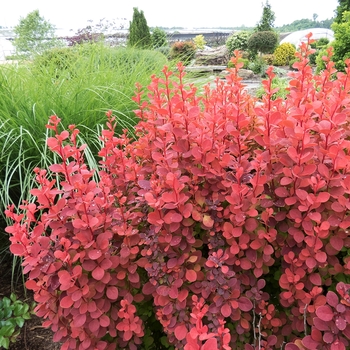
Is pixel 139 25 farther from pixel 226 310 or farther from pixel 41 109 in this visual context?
pixel 226 310

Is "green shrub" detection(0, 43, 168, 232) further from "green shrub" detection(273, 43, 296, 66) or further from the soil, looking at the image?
"green shrub" detection(273, 43, 296, 66)

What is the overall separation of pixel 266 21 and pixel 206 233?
1759cm

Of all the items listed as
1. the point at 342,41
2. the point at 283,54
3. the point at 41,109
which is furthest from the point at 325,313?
the point at 283,54

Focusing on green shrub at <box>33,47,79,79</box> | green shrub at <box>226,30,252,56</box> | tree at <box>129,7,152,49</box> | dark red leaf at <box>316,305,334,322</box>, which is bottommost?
green shrub at <box>226,30,252,56</box>

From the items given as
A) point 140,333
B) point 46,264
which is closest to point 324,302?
point 140,333

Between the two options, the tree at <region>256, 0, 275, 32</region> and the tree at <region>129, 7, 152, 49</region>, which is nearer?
the tree at <region>129, 7, 152, 49</region>

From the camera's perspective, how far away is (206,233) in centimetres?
110

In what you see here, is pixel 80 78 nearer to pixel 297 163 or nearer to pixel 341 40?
pixel 297 163

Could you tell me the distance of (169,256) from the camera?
1.03 m

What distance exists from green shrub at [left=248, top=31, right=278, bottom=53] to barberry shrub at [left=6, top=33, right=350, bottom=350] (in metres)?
13.8

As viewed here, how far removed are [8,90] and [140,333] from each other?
192 centimetres

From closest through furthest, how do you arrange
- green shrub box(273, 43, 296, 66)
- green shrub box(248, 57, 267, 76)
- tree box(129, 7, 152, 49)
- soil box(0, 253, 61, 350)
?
soil box(0, 253, 61, 350) < tree box(129, 7, 152, 49) < green shrub box(248, 57, 267, 76) < green shrub box(273, 43, 296, 66)

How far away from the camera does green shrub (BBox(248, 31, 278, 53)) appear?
1370cm

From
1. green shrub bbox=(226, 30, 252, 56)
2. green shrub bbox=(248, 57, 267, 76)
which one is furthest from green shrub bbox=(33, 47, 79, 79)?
green shrub bbox=(226, 30, 252, 56)
